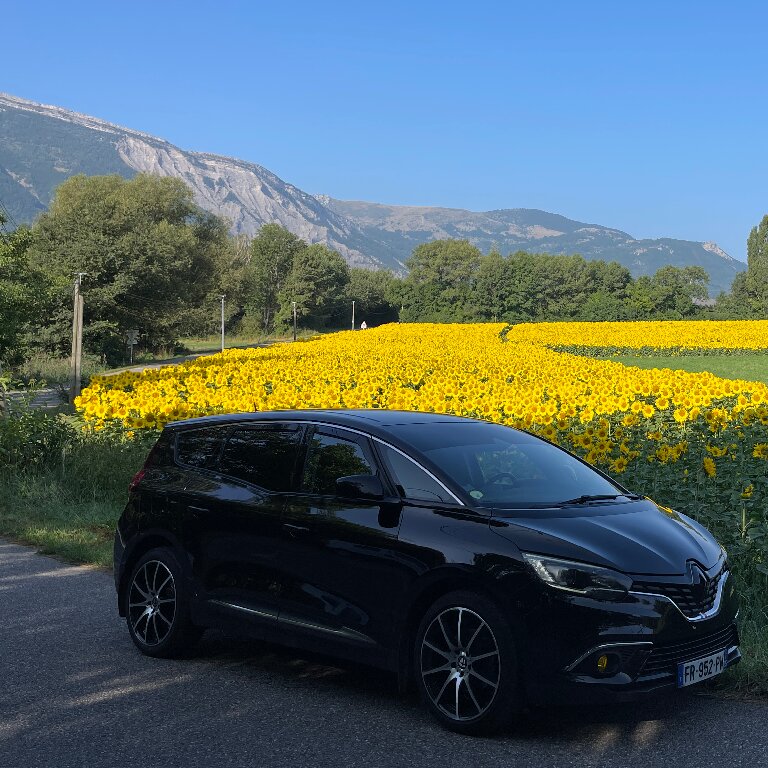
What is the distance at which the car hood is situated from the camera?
15.0ft

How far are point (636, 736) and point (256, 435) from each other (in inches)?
108

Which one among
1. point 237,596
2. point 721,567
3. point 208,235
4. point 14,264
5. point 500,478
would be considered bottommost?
point 237,596

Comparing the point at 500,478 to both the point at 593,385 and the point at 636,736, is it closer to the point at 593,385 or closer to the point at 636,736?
the point at 636,736

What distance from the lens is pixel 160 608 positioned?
6.30 m

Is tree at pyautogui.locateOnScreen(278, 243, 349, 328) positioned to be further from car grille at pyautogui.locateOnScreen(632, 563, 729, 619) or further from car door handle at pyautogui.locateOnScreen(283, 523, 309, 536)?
car grille at pyautogui.locateOnScreen(632, 563, 729, 619)

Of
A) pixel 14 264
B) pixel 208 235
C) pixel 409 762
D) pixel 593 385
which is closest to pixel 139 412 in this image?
pixel 593 385

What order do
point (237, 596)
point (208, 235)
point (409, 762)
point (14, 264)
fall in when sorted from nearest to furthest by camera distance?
point (409, 762)
point (237, 596)
point (14, 264)
point (208, 235)

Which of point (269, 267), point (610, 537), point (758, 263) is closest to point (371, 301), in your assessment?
point (269, 267)

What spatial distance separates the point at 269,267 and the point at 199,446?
13618cm

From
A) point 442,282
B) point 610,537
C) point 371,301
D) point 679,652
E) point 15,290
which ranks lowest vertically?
point 679,652

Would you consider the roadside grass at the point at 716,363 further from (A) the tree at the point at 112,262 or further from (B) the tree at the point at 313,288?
(B) the tree at the point at 313,288

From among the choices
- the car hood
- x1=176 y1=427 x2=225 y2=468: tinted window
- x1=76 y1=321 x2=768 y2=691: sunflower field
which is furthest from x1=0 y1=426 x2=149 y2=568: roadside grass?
Answer: the car hood

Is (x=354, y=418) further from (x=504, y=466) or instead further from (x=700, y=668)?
(x=700, y=668)

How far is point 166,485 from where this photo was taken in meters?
6.51
